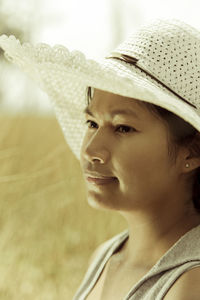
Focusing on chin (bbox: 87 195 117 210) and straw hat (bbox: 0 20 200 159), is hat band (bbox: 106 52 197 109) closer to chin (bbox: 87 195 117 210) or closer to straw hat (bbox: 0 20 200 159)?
straw hat (bbox: 0 20 200 159)

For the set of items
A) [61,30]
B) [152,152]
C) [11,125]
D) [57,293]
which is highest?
[152,152]

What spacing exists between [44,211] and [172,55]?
5.96ft

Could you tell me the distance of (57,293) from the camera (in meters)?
2.38

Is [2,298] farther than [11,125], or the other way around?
[11,125]

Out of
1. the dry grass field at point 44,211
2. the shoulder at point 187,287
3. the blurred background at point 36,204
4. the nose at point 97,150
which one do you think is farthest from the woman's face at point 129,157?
the dry grass field at point 44,211

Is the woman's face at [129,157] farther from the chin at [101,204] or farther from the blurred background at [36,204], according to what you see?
the blurred background at [36,204]

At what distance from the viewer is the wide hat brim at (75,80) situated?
1.00 metres

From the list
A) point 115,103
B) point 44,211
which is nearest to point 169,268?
point 115,103

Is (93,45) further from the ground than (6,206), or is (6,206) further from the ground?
(93,45)

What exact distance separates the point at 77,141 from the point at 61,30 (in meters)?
2.24

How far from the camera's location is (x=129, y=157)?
3.51ft

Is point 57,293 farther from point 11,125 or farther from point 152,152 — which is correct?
point 152,152

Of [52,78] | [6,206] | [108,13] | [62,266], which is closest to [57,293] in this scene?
[62,266]

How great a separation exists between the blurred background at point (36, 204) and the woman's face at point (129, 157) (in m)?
1.34
